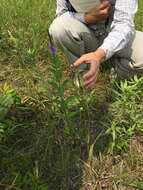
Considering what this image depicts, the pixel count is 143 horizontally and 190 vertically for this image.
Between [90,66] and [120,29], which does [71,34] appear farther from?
[90,66]

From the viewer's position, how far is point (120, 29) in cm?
120

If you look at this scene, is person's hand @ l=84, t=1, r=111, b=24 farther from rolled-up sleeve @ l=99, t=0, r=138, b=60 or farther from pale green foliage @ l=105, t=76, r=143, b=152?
pale green foliage @ l=105, t=76, r=143, b=152

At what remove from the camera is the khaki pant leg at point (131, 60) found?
1.62 meters

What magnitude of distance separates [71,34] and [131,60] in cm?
62

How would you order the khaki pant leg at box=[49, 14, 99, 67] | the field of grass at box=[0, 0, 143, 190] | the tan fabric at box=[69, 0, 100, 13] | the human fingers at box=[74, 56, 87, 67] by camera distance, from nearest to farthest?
the human fingers at box=[74, 56, 87, 67], the field of grass at box=[0, 0, 143, 190], the tan fabric at box=[69, 0, 100, 13], the khaki pant leg at box=[49, 14, 99, 67]

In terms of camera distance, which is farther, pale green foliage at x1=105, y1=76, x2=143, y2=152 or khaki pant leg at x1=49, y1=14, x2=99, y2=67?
khaki pant leg at x1=49, y1=14, x2=99, y2=67

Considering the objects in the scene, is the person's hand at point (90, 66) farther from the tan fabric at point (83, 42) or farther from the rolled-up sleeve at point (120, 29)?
the tan fabric at point (83, 42)

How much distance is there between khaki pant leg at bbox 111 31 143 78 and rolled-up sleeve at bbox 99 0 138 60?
39 cm

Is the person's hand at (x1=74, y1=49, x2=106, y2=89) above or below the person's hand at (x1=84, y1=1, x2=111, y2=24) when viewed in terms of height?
below

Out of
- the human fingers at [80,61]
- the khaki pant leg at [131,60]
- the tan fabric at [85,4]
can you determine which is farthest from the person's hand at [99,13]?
the human fingers at [80,61]

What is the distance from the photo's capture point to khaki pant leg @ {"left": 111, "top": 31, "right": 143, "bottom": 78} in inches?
63.6

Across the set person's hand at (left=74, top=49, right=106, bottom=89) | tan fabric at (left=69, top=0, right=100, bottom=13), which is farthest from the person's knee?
person's hand at (left=74, top=49, right=106, bottom=89)

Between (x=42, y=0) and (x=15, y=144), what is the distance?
2.39m

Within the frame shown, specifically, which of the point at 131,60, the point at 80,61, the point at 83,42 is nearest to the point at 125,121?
the point at 80,61
